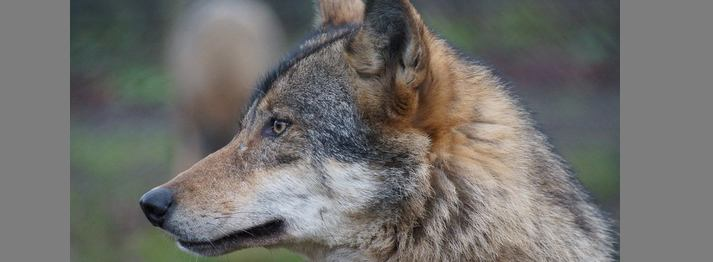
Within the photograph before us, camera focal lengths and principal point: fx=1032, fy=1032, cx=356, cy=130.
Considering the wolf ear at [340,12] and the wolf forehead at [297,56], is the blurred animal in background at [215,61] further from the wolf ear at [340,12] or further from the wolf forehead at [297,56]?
the wolf forehead at [297,56]

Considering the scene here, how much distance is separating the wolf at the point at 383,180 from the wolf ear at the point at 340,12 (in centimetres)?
67

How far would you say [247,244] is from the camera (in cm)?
414

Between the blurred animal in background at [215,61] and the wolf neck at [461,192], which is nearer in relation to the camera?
the wolf neck at [461,192]

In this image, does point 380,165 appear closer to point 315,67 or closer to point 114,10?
point 315,67

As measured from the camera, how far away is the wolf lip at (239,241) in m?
4.08

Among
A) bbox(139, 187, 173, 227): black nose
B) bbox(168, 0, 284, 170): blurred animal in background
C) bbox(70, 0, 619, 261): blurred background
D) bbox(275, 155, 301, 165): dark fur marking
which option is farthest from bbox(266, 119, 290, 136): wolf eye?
bbox(168, 0, 284, 170): blurred animal in background

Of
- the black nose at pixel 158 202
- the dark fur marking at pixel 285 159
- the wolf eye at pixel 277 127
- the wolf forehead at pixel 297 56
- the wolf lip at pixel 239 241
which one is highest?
the wolf forehead at pixel 297 56

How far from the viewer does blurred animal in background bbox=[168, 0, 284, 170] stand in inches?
284

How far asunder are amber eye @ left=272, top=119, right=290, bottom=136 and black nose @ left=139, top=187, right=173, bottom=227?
49 cm

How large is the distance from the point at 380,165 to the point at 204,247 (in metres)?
0.79

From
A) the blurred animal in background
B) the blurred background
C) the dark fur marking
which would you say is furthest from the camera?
the blurred animal in background

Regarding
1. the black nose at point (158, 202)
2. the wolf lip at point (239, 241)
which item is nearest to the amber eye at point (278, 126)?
the wolf lip at point (239, 241)

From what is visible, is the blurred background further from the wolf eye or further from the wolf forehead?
the wolf eye

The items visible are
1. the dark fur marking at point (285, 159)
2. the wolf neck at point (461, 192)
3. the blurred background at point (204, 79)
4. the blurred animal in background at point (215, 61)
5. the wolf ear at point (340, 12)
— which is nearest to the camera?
the wolf neck at point (461, 192)
